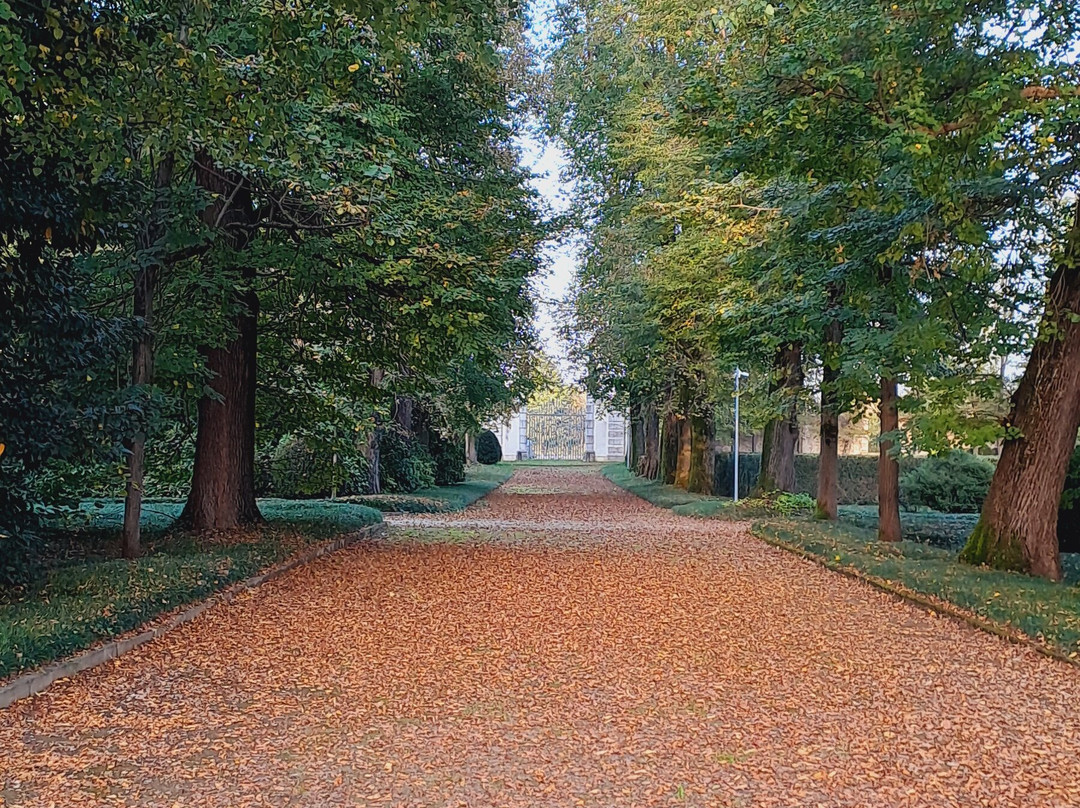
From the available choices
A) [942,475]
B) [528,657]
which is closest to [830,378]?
[942,475]

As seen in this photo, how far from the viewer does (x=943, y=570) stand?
31.4ft

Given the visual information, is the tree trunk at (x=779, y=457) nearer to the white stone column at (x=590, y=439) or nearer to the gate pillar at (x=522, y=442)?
the white stone column at (x=590, y=439)

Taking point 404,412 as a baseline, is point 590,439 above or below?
above

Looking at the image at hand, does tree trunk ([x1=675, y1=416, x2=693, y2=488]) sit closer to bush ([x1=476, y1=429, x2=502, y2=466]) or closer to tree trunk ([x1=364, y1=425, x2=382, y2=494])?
tree trunk ([x1=364, y1=425, x2=382, y2=494])

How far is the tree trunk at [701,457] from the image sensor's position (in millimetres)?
24375

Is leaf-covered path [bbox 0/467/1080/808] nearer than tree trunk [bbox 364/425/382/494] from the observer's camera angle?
Yes

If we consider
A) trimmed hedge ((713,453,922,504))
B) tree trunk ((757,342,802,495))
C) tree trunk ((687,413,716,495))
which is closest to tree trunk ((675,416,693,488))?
tree trunk ((687,413,716,495))

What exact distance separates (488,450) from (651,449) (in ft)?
53.2

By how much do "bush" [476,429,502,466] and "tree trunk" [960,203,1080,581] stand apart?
127ft

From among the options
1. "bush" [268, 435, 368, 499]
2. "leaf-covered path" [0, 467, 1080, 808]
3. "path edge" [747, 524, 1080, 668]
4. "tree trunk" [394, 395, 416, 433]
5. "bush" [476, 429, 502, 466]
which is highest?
"tree trunk" [394, 395, 416, 433]

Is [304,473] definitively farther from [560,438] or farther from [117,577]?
[560,438]

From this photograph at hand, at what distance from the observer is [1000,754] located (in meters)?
4.38

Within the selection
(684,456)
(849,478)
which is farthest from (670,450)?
(849,478)

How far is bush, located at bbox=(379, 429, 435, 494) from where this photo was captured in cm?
2303
